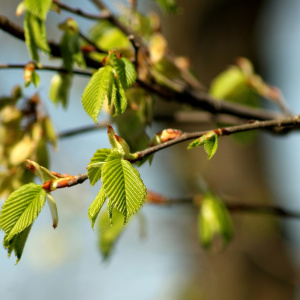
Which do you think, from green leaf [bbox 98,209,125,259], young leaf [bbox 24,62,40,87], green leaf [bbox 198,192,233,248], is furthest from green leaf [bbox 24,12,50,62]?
green leaf [bbox 198,192,233,248]

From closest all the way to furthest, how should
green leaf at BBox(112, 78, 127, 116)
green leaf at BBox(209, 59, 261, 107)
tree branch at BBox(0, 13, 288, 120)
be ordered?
green leaf at BBox(112, 78, 127, 116)
tree branch at BBox(0, 13, 288, 120)
green leaf at BBox(209, 59, 261, 107)

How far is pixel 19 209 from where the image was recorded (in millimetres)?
656

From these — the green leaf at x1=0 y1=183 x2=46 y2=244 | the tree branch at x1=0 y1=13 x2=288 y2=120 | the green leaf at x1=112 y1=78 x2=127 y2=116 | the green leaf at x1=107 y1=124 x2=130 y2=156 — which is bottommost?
the tree branch at x1=0 y1=13 x2=288 y2=120

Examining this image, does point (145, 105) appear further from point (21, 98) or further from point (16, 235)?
point (16, 235)

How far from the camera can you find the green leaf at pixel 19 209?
0.65 metres

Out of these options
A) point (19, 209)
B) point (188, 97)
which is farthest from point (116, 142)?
point (188, 97)

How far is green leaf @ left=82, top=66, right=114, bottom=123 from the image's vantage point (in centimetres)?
73

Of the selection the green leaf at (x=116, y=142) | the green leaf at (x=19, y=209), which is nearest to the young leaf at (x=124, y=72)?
the green leaf at (x=116, y=142)

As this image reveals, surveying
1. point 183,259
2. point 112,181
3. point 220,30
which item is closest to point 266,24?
point 220,30

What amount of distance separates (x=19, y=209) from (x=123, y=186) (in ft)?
0.47

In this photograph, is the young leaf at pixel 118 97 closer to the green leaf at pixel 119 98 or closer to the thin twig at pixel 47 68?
the green leaf at pixel 119 98

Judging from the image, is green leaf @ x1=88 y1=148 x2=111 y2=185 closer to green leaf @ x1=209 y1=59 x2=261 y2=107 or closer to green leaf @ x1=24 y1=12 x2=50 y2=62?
green leaf @ x1=24 y1=12 x2=50 y2=62

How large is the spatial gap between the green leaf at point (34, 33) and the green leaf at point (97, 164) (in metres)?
0.31

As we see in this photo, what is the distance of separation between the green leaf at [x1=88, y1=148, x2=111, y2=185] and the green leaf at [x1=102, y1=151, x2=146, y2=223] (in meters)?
0.02
